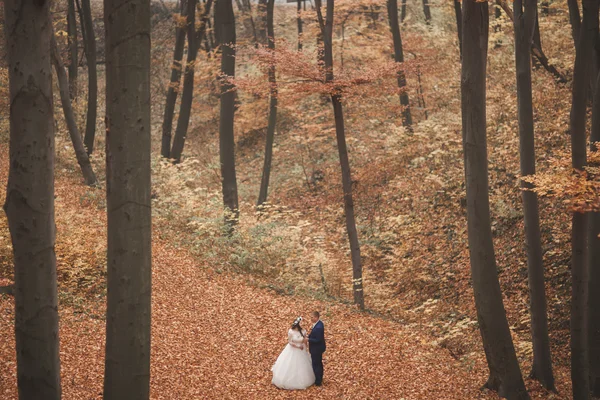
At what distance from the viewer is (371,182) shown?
22.3 meters

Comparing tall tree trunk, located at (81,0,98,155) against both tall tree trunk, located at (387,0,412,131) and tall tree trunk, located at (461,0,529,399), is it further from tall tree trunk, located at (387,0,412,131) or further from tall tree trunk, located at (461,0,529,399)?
tall tree trunk, located at (461,0,529,399)

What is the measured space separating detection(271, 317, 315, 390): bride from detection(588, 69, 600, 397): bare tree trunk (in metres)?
4.70

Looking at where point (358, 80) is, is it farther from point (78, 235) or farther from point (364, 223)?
point (364, 223)

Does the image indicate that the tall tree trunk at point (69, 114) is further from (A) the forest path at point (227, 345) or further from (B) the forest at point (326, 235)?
(A) the forest path at point (227, 345)

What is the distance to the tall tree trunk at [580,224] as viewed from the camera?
24.8 feet

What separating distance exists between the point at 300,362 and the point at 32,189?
6.21 meters

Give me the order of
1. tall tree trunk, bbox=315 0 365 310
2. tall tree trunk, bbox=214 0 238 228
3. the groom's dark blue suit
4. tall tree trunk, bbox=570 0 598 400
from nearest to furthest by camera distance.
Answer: tall tree trunk, bbox=570 0 598 400
the groom's dark blue suit
tall tree trunk, bbox=315 0 365 310
tall tree trunk, bbox=214 0 238 228

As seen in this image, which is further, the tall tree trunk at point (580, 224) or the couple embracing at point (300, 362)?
the couple embracing at point (300, 362)

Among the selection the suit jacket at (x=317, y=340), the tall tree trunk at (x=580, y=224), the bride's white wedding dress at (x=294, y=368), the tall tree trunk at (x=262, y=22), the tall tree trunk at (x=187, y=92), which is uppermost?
the tall tree trunk at (x=262, y=22)

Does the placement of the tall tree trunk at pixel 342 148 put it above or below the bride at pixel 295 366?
above

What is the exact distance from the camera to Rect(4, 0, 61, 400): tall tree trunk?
4.55m

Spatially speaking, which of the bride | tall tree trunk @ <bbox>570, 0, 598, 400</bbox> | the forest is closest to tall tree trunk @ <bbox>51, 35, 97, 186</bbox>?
the forest

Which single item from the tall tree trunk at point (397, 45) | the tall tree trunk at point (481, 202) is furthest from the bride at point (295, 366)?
the tall tree trunk at point (397, 45)

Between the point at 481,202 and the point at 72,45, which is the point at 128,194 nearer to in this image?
the point at 481,202
